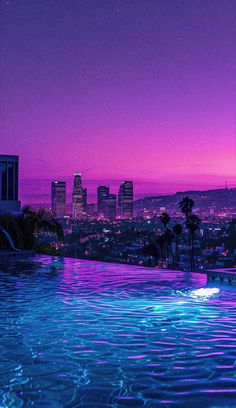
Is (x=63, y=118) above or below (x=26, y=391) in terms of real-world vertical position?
above

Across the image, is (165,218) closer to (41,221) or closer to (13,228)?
(41,221)

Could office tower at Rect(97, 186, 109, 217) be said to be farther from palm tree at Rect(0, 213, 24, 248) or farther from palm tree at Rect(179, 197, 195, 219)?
palm tree at Rect(0, 213, 24, 248)

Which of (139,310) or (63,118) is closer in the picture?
(139,310)

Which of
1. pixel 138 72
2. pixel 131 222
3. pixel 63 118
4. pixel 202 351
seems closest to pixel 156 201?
pixel 131 222

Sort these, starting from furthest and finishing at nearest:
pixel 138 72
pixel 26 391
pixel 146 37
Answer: pixel 138 72, pixel 146 37, pixel 26 391

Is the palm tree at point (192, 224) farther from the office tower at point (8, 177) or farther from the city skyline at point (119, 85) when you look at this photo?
the office tower at point (8, 177)

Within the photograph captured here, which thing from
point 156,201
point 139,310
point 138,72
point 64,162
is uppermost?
point 138,72

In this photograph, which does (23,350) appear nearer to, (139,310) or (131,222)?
(139,310)
